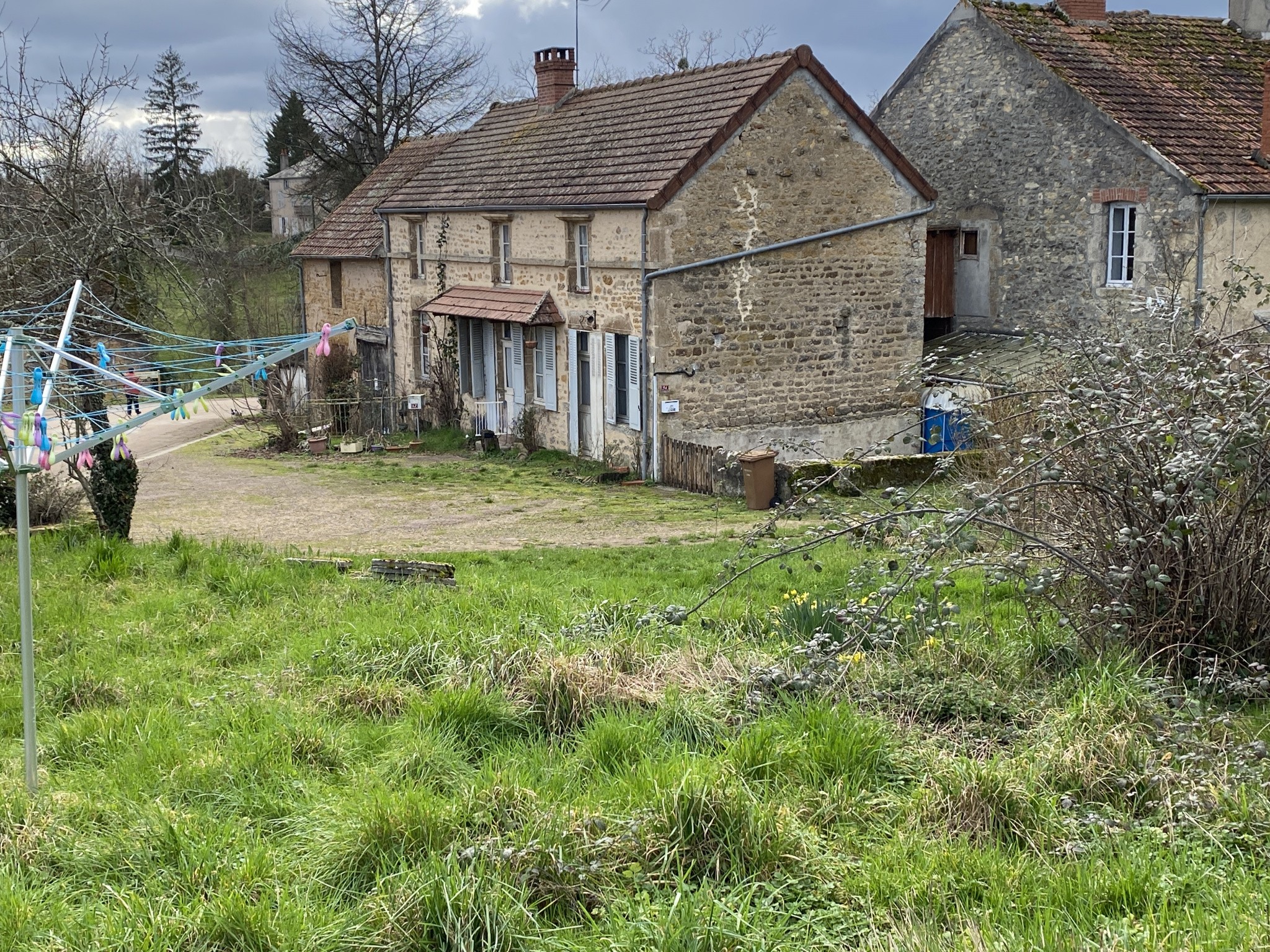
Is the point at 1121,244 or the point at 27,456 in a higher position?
the point at 1121,244

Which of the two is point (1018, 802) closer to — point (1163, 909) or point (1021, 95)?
point (1163, 909)

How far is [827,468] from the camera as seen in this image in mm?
16984

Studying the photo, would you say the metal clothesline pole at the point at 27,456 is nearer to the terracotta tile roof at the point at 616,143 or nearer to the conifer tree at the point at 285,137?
the terracotta tile roof at the point at 616,143

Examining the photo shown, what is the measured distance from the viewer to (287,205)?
63375 mm

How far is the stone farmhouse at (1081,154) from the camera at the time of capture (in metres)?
20.2

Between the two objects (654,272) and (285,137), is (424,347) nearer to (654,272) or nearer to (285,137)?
(654,272)

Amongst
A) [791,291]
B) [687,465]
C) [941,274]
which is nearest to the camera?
[687,465]

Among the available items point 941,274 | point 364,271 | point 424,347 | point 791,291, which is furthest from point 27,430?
point 364,271

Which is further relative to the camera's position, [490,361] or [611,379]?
[490,361]

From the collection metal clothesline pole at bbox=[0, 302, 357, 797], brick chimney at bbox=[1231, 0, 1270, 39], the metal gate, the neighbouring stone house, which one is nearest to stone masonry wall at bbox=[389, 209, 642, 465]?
the metal gate

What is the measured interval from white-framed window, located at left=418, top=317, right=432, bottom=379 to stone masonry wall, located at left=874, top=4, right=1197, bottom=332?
11.1m

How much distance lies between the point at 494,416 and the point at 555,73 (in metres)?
7.54

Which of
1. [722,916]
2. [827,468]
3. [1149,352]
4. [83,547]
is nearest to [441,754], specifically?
[722,916]

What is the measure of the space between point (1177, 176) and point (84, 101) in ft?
54.0
